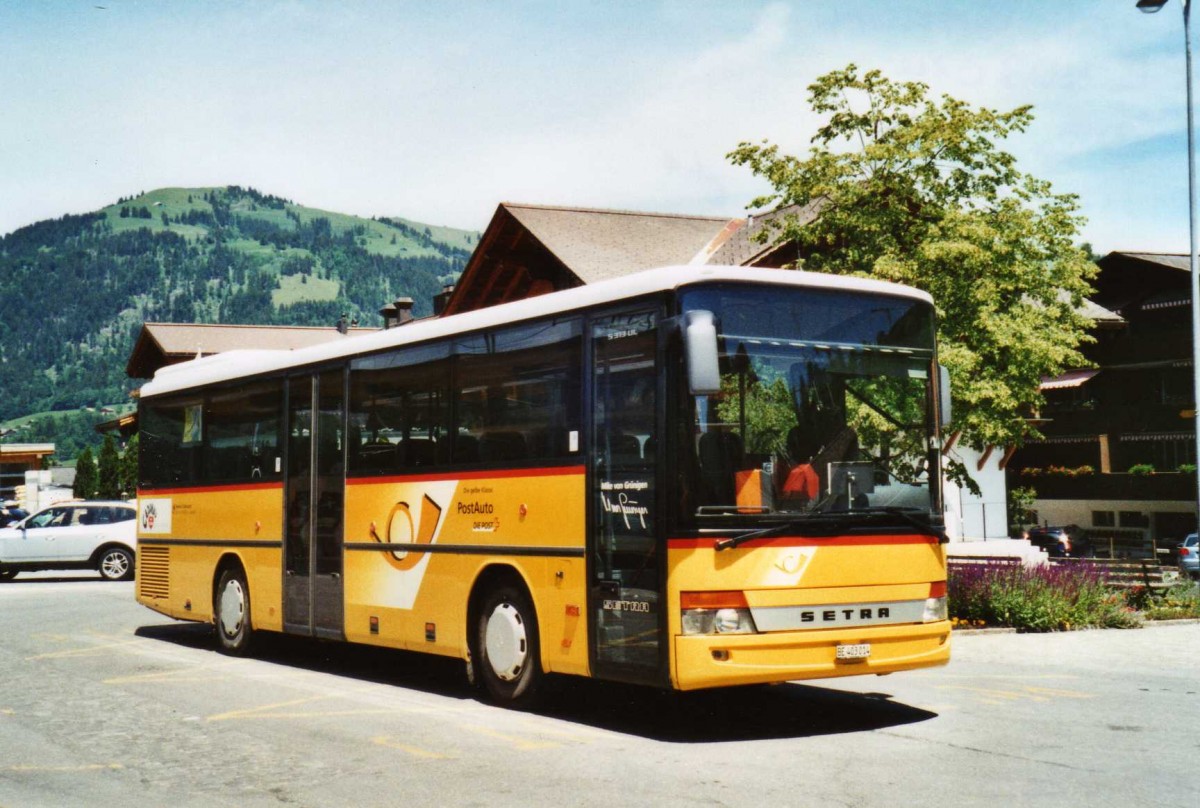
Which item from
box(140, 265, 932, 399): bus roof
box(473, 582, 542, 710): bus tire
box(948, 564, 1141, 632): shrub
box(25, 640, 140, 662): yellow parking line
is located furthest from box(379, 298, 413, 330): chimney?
box(473, 582, 542, 710): bus tire

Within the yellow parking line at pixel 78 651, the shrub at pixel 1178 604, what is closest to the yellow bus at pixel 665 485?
the yellow parking line at pixel 78 651

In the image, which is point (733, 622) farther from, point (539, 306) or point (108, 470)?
point (108, 470)

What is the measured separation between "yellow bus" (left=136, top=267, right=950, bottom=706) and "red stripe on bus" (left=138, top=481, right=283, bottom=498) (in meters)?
2.21

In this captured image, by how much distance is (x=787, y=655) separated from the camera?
31.0 feet

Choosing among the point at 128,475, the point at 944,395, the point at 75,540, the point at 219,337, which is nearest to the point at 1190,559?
the point at 75,540

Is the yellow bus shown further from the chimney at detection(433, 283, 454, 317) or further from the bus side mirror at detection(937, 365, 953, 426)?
the chimney at detection(433, 283, 454, 317)

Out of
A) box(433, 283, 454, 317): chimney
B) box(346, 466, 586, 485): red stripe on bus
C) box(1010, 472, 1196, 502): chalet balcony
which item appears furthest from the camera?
box(1010, 472, 1196, 502): chalet balcony

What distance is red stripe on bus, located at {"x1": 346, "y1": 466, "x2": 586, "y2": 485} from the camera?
10.5m

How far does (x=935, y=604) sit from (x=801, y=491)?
1.54 m

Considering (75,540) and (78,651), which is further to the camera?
(75,540)

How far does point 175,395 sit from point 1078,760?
1215 centimetres

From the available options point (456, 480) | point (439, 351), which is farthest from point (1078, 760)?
point (439, 351)

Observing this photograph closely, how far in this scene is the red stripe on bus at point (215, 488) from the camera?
1502 centimetres

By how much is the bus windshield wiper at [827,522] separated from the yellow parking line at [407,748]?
7.49 ft
